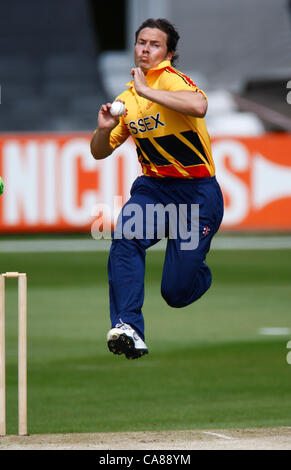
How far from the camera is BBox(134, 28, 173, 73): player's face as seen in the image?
633cm

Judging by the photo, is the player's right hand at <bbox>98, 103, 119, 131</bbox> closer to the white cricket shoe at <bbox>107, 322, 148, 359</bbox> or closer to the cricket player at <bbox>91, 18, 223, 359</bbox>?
the cricket player at <bbox>91, 18, 223, 359</bbox>

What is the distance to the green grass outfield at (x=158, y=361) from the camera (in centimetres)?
806

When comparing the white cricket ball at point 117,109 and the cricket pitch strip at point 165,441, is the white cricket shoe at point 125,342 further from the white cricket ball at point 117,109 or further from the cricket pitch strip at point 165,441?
the white cricket ball at point 117,109

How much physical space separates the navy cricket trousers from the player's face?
2.32 feet

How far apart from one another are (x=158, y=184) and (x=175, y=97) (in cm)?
67

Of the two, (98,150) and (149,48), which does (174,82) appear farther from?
(98,150)

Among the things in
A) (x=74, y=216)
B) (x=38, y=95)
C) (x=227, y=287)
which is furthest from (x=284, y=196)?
(x=38, y=95)

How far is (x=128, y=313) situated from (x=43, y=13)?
945 inches

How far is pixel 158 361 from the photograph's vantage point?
10.0 metres

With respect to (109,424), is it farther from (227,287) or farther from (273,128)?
(273,128)

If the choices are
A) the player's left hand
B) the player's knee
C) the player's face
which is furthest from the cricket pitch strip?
the player's face

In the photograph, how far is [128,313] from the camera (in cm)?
639

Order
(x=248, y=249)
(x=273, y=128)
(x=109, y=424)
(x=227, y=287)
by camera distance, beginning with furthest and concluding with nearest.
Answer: (x=273, y=128), (x=248, y=249), (x=227, y=287), (x=109, y=424)

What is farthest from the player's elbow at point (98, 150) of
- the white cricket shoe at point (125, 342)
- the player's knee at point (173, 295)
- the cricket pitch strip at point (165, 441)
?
the cricket pitch strip at point (165, 441)
